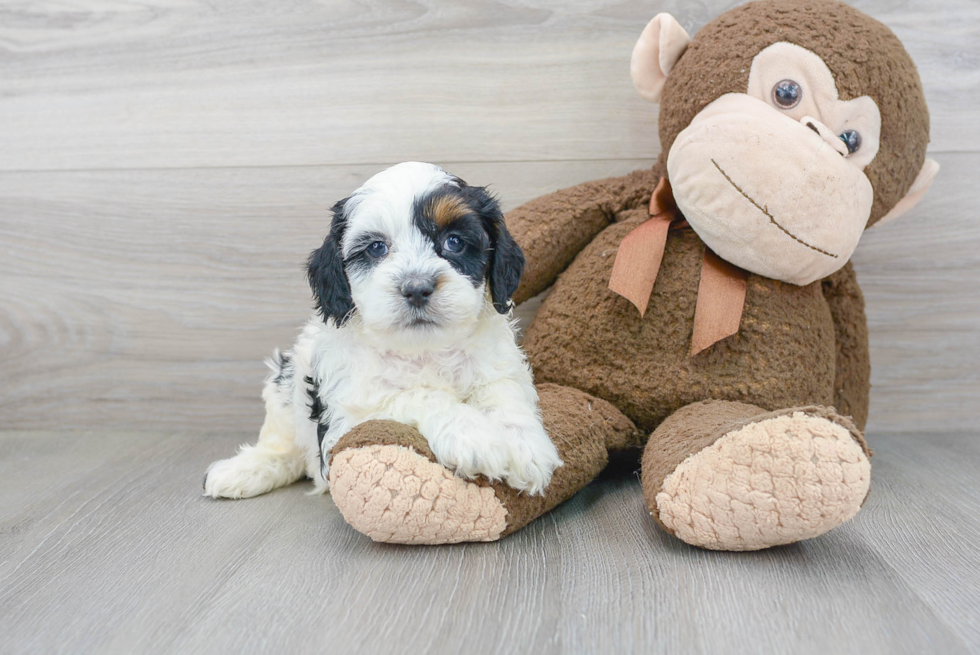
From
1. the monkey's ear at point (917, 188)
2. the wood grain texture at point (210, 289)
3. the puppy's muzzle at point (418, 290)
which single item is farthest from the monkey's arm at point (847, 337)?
the puppy's muzzle at point (418, 290)

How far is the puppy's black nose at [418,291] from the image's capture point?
1210mm

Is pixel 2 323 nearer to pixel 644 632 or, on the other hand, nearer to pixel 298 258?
pixel 298 258

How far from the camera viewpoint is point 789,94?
56.6 inches

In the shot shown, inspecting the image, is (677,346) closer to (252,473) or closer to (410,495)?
(410,495)

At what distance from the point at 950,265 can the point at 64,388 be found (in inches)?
96.9

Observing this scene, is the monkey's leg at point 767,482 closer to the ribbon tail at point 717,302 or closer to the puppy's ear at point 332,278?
the ribbon tail at point 717,302

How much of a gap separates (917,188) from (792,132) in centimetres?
47

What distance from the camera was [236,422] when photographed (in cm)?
211

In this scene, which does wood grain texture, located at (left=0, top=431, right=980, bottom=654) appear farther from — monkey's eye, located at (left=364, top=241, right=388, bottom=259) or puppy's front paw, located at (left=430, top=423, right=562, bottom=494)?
monkey's eye, located at (left=364, top=241, right=388, bottom=259)

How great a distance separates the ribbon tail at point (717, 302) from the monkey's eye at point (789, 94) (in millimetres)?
326

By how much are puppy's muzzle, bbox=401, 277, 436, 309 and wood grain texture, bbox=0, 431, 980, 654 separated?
0.41 meters

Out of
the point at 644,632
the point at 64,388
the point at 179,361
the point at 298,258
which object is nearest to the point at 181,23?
the point at 298,258

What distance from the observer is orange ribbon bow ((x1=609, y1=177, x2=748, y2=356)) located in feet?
4.81

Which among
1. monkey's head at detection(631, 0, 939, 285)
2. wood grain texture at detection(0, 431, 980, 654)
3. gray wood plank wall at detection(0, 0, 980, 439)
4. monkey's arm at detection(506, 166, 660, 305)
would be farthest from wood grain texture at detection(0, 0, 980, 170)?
wood grain texture at detection(0, 431, 980, 654)
